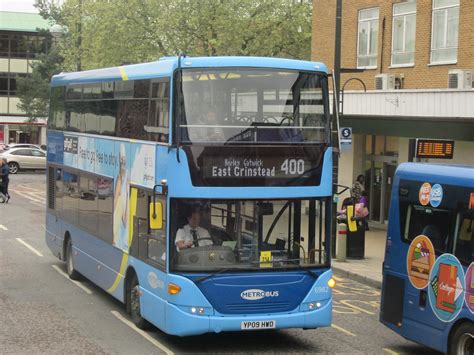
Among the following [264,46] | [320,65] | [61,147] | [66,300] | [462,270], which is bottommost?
[66,300]

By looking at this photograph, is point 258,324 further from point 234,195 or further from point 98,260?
point 98,260

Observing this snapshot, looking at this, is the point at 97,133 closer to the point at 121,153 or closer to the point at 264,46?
the point at 121,153

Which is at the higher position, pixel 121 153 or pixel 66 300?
pixel 121 153

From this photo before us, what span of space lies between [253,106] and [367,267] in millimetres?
9135

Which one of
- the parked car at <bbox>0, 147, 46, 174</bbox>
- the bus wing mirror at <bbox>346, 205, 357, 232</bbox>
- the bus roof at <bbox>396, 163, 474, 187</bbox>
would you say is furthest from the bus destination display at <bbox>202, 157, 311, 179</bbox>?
the parked car at <bbox>0, 147, 46, 174</bbox>

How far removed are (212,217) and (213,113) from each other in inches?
50.7

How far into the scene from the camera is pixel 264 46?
112 ft

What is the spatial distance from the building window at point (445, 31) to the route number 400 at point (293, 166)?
12983 mm

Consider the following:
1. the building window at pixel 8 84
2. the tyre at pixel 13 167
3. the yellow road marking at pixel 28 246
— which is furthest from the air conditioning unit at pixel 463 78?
the building window at pixel 8 84

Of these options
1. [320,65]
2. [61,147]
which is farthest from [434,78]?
[320,65]

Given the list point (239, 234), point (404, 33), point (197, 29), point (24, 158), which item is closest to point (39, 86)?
point (24, 158)

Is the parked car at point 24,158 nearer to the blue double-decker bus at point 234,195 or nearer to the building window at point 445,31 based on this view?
the building window at point 445,31

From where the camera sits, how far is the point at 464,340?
8.87 m

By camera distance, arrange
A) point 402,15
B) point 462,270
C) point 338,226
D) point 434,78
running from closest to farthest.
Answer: point 462,270
point 338,226
point 434,78
point 402,15
